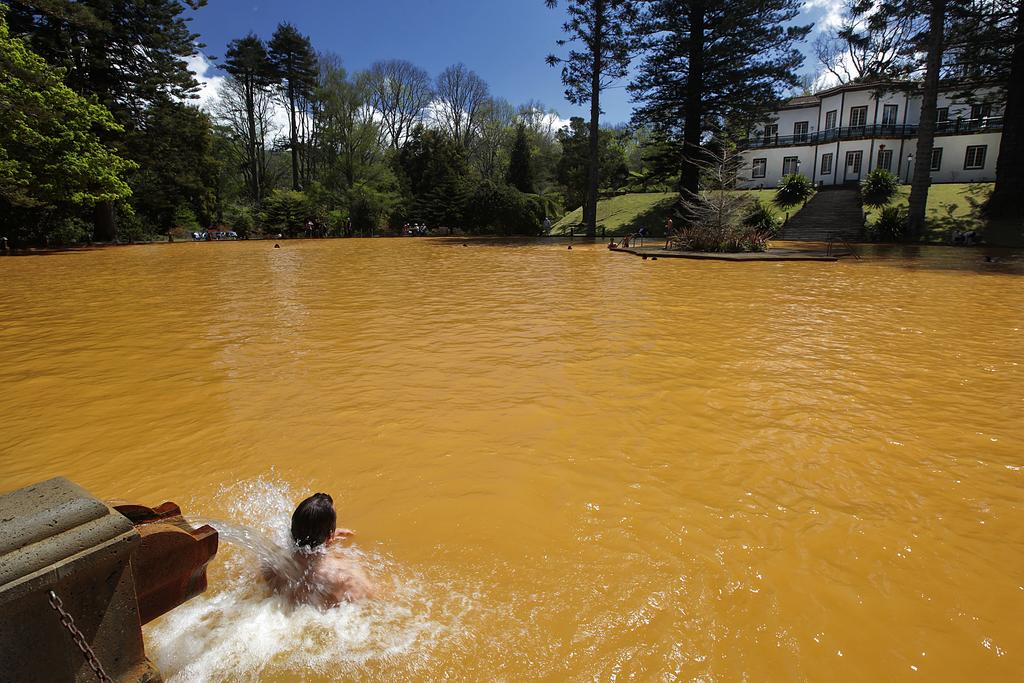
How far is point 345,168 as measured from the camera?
2052 inches

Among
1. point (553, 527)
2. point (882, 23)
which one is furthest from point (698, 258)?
point (553, 527)

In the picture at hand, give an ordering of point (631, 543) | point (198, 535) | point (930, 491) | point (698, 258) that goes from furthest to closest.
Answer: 1. point (698, 258)
2. point (930, 491)
3. point (631, 543)
4. point (198, 535)

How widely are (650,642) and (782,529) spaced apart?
1218 millimetres

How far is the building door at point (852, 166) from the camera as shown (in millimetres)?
42875

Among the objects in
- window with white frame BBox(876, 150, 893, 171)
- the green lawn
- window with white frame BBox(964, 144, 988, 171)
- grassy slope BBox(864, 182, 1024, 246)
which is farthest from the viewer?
window with white frame BBox(876, 150, 893, 171)

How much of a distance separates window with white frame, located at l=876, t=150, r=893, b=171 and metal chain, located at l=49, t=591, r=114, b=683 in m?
52.3

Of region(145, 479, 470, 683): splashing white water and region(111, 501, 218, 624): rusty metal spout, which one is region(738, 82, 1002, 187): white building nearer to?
region(145, 479, 470, 683): splashing white water

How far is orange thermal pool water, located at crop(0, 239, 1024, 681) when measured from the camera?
2352 mm

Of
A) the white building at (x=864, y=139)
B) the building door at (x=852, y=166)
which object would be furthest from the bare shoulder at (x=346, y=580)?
the building door at (x=852, y=166)

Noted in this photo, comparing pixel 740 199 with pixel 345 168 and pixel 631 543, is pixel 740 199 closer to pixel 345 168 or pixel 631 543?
pixel 631 543

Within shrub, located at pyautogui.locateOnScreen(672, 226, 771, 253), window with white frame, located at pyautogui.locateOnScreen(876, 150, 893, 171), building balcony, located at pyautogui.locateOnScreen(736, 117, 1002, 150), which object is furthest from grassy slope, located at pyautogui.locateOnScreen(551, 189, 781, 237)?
shrub, located at pyautogui.locateOnScreen(672, 226, 771, 253)

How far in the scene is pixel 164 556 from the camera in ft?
6.61

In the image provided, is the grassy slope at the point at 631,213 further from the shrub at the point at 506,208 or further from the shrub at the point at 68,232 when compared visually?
the shrub at the point at 68,232

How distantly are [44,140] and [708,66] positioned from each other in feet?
101
